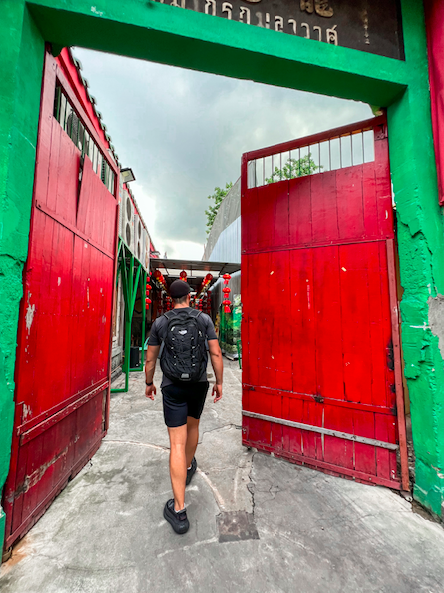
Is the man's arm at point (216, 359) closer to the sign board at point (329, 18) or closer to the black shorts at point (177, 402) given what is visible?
the black shorts at point (177, 402)

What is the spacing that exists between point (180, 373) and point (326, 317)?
5.67 feet

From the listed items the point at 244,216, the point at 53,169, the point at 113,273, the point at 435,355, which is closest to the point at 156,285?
the point at 113,273

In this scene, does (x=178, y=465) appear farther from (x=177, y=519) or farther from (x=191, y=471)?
(x=191, y=471)

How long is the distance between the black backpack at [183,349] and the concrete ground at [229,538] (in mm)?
1090

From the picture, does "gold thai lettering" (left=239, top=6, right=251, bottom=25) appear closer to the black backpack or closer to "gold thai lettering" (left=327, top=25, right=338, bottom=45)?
"gold thai lettering" (left=327, top=25, right=338, bottom=45)

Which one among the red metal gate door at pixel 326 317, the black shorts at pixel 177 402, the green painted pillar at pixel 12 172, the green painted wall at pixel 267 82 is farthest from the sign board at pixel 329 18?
the black shorts at pixel 177 402

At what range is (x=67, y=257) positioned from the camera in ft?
8.34

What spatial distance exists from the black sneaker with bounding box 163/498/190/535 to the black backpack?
957 millimetres

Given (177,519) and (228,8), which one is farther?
(228,8)

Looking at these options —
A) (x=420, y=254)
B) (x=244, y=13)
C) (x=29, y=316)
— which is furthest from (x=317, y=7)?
(x=29, y=316)

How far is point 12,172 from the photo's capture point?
178 centimetres

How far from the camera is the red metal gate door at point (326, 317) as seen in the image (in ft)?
8.72

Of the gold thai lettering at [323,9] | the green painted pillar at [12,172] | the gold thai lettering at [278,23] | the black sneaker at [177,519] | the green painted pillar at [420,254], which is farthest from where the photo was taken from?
the gold thai lettering at [323,9]

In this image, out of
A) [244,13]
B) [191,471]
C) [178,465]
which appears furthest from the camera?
[191,471]
